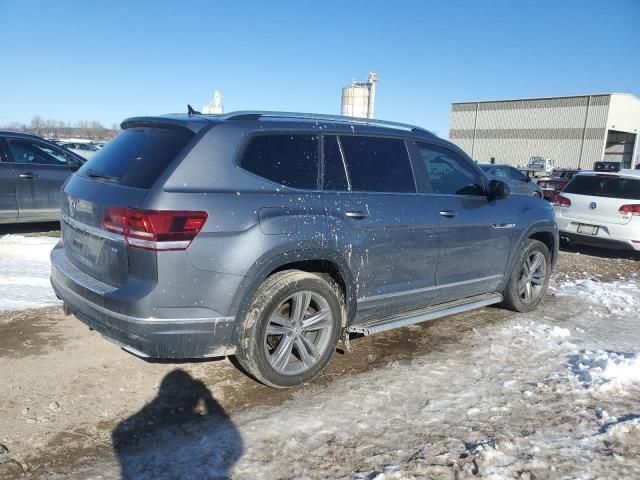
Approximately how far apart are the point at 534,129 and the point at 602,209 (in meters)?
48.3

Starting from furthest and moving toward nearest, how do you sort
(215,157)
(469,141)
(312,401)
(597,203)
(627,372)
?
(469,141)
(597,203)
(627,372)
(312,401)
(215,157)

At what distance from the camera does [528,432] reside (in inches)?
121

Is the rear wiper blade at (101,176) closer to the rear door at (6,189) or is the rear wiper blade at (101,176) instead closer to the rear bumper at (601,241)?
the rear door at (6,189)

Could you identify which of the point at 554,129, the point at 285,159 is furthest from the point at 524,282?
the point at 554,129

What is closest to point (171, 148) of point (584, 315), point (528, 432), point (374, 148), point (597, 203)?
point (374, 148)

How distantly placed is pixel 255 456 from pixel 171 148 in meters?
1.86

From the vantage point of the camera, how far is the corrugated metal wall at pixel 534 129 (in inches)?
1907

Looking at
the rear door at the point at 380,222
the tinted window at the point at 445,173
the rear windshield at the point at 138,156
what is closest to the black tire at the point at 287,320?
the rear door at the point at 380,222

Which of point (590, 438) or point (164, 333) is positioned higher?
point (164, 333)

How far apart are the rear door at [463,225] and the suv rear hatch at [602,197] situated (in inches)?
167

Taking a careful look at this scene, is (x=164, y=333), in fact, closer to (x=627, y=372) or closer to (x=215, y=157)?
(x=215, y=157)

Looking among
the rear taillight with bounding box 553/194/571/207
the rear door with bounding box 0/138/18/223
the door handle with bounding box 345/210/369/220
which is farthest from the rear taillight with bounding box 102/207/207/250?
the rear taillight with bounding box 553/194/571/207

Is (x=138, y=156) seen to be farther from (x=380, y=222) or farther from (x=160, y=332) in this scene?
(x=380, y=222)

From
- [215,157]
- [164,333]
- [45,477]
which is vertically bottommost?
[45,477]
